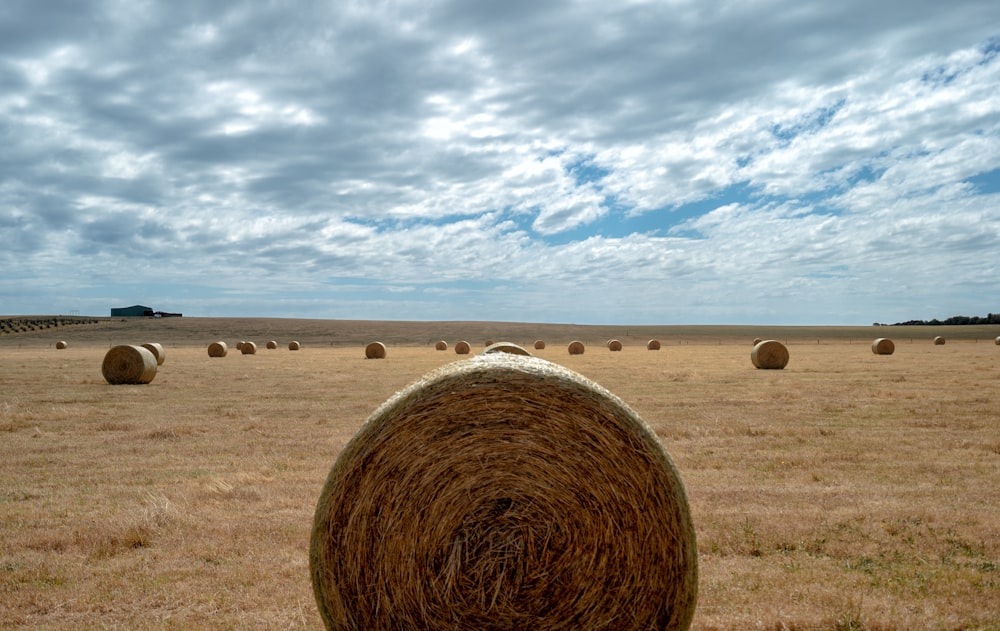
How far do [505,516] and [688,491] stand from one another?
451cm

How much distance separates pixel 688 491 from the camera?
862 cm

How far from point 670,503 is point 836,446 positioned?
7743 mm

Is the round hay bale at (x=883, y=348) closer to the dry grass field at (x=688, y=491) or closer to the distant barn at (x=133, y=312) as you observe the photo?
the dry grass field at (x=688, y=491)

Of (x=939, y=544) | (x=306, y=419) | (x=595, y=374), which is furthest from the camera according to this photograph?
(x=595, y=374)

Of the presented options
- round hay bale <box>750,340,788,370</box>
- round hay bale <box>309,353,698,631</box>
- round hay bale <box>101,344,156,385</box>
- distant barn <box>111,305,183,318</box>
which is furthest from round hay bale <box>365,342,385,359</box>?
distant barn <box>111,305,183,318</box>

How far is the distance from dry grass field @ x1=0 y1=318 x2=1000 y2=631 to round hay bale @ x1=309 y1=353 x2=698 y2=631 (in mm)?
854

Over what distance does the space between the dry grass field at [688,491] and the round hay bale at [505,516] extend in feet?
2.80

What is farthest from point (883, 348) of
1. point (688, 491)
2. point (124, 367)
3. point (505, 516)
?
point (505, 516)

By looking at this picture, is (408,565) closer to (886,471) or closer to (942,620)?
(942,620)

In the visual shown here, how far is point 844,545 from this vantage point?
677cm

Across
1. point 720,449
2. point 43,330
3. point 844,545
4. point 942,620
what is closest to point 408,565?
point 942,620

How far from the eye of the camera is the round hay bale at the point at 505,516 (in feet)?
15.3

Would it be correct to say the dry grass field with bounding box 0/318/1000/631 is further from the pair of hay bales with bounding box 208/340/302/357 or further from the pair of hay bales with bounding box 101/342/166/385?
the pair of hay bales with bounding box 208/340/302/357

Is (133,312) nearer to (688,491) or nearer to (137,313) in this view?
(137,313)
